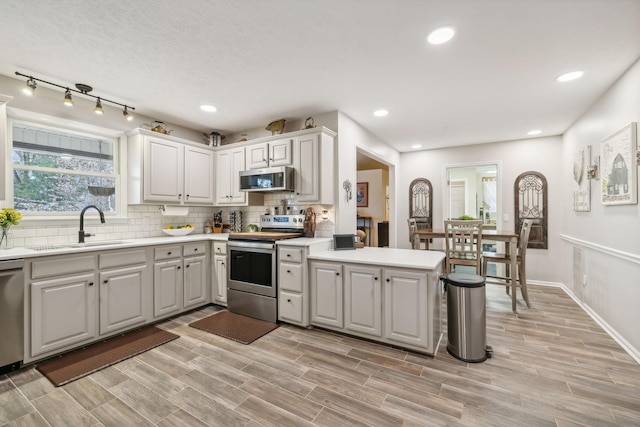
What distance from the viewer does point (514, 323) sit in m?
3.15

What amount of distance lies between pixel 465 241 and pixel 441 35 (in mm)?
2450

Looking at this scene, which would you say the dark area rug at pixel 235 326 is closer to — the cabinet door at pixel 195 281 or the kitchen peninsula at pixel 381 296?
the cabinet door at pixel 195 281

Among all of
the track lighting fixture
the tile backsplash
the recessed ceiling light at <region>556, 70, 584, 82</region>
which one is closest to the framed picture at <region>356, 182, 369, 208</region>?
the tile backsplash

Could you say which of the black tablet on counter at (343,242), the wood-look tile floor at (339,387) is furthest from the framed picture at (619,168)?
the black tablet on counter at (343,242)

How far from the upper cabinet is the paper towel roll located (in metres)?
0.20

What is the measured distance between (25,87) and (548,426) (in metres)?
4.72

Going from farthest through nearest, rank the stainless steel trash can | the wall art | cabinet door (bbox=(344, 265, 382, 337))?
the wall art
cabinet door (bbox=(344, 265, 382, 337))
the stainless steel trash can

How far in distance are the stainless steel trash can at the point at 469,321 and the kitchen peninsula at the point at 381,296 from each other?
16 cm

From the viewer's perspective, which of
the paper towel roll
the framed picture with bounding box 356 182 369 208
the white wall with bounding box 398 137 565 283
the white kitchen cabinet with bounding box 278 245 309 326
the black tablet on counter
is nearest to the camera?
the white kitchen cabinet with bounding box 278 245 309 326

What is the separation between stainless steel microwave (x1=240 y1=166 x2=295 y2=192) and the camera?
137 inches

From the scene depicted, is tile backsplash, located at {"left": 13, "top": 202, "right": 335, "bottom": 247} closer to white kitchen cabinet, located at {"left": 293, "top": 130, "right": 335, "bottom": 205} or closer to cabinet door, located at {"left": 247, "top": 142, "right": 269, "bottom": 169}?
white kitchen cabinet, located at {"left": 293, "top": 130, "right": 335, "bottom": 205}

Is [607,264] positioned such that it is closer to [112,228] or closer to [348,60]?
[348,60]

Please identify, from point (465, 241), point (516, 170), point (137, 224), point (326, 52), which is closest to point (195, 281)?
point (137, 224)

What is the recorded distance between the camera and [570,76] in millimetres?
2709
